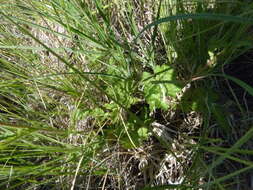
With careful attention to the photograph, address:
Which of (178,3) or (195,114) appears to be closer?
(178,3)

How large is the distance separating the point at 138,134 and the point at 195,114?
0.20 m

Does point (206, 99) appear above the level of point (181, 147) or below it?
above

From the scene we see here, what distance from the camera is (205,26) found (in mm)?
935

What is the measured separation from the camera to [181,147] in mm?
983

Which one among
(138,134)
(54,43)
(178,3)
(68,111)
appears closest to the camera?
(178,3)

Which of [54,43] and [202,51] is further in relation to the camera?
[54,43]

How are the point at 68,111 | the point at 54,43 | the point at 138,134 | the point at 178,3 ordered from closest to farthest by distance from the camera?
the point at 178,3 → the point at 138,134 → the point at 68,111 → the point at 54,43

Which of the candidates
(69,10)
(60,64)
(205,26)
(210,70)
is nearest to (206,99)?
(210,70)

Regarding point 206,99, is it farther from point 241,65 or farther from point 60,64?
point 60,64

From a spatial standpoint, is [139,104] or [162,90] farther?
[139,104]

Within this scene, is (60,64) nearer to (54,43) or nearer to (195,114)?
(54,43)

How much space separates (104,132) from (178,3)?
469mm

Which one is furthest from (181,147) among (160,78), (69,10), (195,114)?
(69,10)

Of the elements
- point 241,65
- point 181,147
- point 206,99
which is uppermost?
point 241,65
